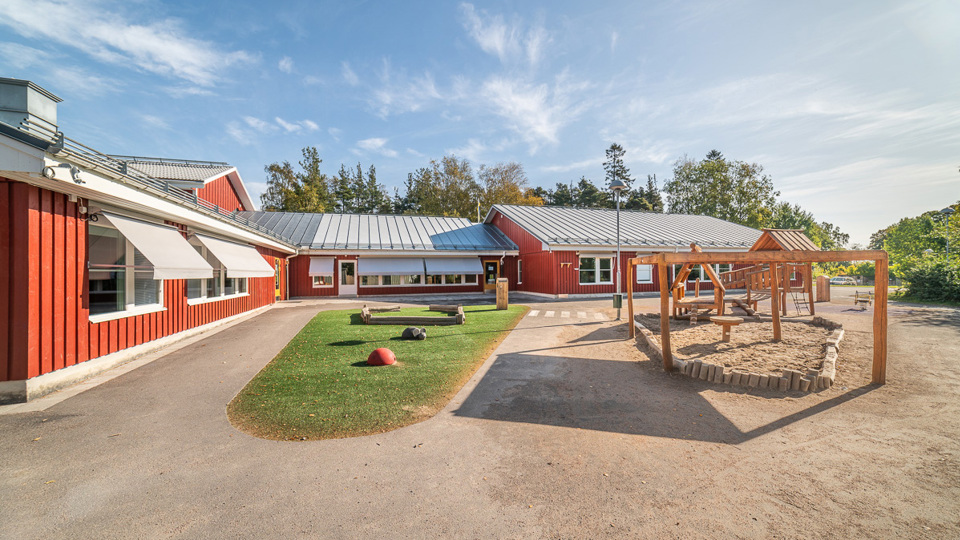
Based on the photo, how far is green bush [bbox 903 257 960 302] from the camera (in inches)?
670

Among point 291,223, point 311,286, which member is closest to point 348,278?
point 311,286

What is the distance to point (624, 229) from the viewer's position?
2502 cm

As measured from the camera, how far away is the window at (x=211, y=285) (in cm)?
975

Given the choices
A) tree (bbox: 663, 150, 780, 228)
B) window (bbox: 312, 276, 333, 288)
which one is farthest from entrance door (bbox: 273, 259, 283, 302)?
tree (bbox: 663, 150, 780, 228)

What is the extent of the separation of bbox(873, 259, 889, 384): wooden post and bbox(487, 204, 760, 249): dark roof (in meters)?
14.5

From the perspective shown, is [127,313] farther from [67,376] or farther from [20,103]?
[20,103]

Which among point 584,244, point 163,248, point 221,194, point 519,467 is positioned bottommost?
point 519,467

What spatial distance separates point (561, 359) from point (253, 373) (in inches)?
220

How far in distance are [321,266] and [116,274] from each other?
14.3 meters

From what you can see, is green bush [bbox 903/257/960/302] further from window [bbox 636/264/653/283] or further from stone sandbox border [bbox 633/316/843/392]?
stone sandbox border [bbox 633/316/843/392]

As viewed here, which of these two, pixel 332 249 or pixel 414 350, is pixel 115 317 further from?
pixel 332 249

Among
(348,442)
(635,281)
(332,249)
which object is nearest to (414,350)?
(348,442)

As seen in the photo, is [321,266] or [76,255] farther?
[321,266]

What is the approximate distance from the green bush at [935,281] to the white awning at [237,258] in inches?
1139
